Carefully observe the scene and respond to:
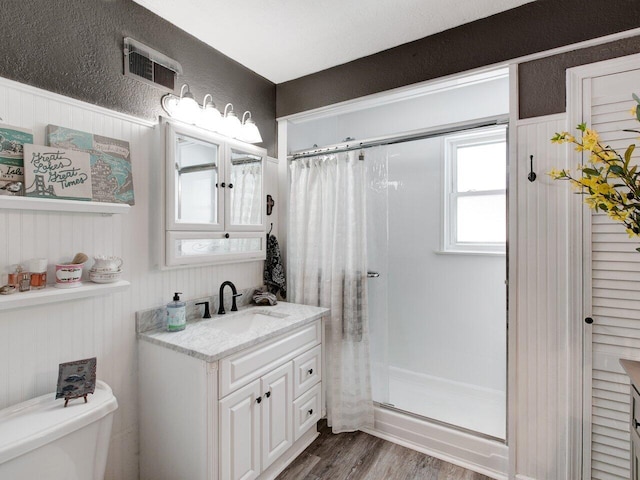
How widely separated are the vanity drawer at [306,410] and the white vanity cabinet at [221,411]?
0.01m

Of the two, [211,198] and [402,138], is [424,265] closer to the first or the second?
[402,138]

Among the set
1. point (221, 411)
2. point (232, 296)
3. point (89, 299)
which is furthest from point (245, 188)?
point (221, 411)

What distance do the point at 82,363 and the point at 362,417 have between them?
166 centimetres

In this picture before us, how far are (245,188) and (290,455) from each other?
1.63m

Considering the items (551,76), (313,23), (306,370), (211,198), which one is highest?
(313,23)

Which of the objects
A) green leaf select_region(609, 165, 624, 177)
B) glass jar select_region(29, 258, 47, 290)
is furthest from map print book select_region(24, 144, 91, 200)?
green leaf select_region(609, 165, 624, 177)

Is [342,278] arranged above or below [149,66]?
below

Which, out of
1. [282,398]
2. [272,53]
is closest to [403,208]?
[272,53]

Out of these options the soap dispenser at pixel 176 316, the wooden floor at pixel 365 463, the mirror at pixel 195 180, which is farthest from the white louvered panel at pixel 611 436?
the mirror at pixel 195 180

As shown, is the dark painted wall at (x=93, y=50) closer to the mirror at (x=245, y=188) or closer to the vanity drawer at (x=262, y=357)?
the mirror at (x=245, y=188)

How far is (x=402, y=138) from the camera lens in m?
2.05

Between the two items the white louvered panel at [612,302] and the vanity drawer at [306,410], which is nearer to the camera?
the white louvered panel at [612,302]

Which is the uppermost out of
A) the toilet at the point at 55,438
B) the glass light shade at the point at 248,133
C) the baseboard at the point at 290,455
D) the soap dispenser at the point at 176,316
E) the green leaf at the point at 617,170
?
the glass light shade at the point at 248,133

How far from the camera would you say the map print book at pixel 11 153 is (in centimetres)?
118
